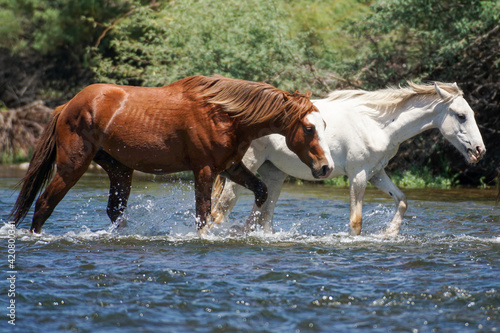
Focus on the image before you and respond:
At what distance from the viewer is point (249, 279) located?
5.23m

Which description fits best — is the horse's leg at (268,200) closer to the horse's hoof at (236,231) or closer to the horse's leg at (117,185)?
the horse's hoof at (236,231)

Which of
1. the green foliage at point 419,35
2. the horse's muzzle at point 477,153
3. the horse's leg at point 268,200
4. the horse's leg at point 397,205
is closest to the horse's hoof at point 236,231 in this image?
the horse's leg at point 268,200

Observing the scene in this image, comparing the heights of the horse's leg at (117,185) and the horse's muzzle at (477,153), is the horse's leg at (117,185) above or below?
below

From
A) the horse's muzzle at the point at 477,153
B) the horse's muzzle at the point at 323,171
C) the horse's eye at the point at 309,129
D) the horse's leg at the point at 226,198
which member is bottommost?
the horse's leg at the point at 226,198

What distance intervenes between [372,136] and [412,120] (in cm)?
49

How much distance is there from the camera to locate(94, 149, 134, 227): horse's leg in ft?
23.5

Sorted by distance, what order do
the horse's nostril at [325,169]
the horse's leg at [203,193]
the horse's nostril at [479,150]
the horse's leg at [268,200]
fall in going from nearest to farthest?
the horse's nostril at [325,169]
the horse's leg at [203,193]
the horse's nostril at [479,150]
the horse's leg at [268,200]

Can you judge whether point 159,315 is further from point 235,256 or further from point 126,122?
point 126,122

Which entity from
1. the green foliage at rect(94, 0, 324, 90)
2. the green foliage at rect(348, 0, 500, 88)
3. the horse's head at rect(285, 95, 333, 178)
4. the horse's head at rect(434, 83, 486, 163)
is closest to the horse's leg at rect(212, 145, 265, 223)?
the horse's head at rect(285, 95, 333, 178)

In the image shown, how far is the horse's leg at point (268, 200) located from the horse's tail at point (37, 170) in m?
2.23

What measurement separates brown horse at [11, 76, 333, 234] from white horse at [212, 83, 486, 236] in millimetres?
644

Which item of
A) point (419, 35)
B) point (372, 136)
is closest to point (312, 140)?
point (372, 136)

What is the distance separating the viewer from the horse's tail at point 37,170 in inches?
271

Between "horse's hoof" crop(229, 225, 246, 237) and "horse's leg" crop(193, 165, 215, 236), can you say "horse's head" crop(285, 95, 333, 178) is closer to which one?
"horse's leg" crop(193, 165, 215, 236)
